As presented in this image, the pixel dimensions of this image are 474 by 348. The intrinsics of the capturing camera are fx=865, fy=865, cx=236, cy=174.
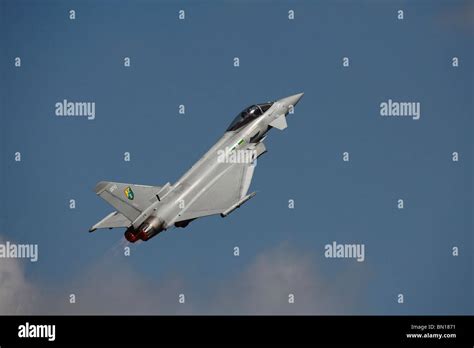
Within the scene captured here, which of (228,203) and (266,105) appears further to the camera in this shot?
(266,105)

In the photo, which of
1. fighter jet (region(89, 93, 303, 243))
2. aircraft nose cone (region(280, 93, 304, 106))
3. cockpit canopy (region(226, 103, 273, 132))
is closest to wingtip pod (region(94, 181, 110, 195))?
fighter jet (region(89, 93, 303, 243))

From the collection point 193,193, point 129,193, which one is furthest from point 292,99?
point 129,193

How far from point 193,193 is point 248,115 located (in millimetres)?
5877

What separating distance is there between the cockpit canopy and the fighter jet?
36 cm

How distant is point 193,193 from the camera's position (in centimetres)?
3556

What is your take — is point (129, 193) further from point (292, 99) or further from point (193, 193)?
point (292, 99)

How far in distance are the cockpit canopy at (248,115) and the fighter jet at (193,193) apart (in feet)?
1.17

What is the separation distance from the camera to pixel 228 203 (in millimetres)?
35438
